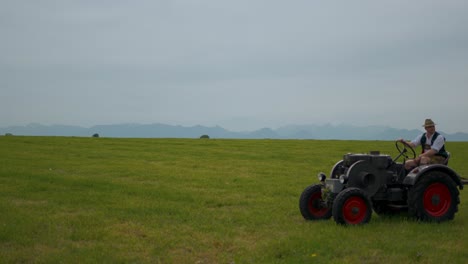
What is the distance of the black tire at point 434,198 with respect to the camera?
31.3ft

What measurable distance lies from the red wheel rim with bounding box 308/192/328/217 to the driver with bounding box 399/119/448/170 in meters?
2.14

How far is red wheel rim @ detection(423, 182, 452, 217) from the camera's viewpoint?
9.77 meters

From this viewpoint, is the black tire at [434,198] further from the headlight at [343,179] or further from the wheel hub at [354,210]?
the headlight at [343,179]

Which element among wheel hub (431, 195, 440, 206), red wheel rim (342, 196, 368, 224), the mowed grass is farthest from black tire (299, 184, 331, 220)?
wheel hub (431, 195, 440, 206)

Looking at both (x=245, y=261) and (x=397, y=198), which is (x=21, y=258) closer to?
(x=245, y=261)

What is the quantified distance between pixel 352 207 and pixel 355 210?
0.31 ft

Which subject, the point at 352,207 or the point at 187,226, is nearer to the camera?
the point at 352,207

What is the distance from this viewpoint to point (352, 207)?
925 cm

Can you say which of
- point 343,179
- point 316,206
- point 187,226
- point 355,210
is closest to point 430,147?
point 343,179

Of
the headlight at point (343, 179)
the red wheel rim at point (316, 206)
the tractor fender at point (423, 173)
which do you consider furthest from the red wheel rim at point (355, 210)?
the tractor fender at point (423, 173)

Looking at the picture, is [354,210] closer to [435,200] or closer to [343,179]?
[343,179]

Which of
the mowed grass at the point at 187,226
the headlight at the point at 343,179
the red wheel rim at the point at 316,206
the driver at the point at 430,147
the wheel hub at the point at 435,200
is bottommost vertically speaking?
the mowed grass at the point at 187,226

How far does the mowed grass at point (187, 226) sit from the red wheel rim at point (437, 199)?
36 cm

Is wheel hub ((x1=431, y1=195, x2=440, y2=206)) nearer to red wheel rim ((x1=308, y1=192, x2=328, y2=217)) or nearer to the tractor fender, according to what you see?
the tractor fender
